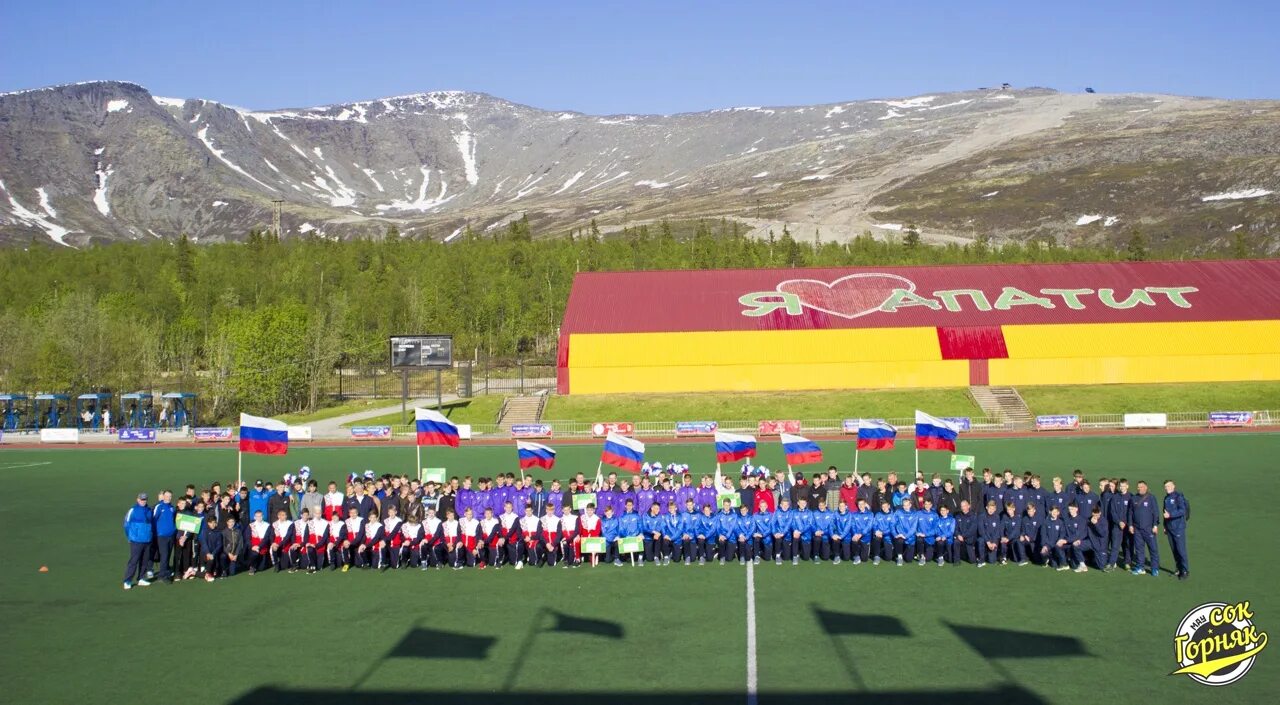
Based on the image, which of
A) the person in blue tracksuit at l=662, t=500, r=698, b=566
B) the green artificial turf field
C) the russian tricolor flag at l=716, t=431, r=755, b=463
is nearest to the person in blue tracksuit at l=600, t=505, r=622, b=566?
the green artificial turf field

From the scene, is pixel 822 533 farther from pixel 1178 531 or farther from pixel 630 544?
pixel 1178 531

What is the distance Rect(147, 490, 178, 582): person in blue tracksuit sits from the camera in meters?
19.6

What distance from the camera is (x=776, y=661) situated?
14.5 metres

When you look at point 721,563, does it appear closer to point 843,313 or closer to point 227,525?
point 227,525

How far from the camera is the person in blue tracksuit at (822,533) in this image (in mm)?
20594

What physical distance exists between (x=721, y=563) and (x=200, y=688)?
33.4 feet

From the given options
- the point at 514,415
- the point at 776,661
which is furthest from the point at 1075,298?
the point at 776,661

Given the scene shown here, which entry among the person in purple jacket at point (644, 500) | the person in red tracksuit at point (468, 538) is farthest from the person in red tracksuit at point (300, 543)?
the person in purple jacket at point (644, 500)

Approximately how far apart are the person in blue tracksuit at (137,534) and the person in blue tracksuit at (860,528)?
44.0ft

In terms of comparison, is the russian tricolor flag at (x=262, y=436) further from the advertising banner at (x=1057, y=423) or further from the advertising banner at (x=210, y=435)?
the advertising banner at (x=1057, y=423)

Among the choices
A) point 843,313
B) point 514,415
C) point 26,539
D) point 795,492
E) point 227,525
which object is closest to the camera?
point 227,525

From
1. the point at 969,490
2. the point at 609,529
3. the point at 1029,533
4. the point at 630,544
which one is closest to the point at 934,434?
the point at 969,490

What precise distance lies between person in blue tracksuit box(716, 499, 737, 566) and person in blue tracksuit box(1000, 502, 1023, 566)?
5.18m

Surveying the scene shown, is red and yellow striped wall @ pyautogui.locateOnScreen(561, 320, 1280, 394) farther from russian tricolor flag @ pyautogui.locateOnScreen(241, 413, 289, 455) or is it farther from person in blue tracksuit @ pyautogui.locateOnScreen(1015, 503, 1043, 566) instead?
person in blue tracksuit @ pyautogui.locateOnScreen(1015, 503, 1043, 566)
